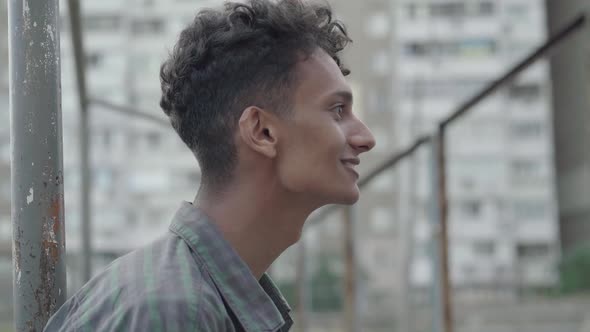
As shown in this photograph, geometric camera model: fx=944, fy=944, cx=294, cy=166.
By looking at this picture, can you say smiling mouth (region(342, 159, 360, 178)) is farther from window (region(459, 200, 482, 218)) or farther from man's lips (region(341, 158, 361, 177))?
window (region(459, 200, 482, 218))

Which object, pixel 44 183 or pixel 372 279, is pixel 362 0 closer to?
pixel 372 279

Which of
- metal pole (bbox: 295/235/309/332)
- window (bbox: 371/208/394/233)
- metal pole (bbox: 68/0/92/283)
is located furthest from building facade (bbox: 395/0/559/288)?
metal pole (bbox: 68/0/92/283)

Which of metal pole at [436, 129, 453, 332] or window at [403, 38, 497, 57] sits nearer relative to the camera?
metal pole at [436, 129, 453, 332]

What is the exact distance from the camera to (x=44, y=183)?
126cm

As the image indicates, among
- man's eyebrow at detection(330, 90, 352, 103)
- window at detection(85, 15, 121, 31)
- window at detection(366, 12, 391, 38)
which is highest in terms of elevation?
window at detection(85, 15, 121, 31)

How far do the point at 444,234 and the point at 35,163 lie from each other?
4.50ft

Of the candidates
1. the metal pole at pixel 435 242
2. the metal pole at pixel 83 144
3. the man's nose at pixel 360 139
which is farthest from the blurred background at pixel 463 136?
the man's nose at pixel 360 139

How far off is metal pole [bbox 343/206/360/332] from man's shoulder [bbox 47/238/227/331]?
3.07 m

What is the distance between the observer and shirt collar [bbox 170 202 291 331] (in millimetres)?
1063

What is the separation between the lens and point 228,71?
1180 millimetres

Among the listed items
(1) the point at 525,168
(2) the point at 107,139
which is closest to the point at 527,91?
(1) the point at 525,168

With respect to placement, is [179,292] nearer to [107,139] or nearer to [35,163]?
[35,163]

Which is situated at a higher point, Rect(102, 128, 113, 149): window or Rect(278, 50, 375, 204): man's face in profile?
Rect(102, 128, 113, 149): window

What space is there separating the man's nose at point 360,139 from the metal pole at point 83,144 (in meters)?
1.73
